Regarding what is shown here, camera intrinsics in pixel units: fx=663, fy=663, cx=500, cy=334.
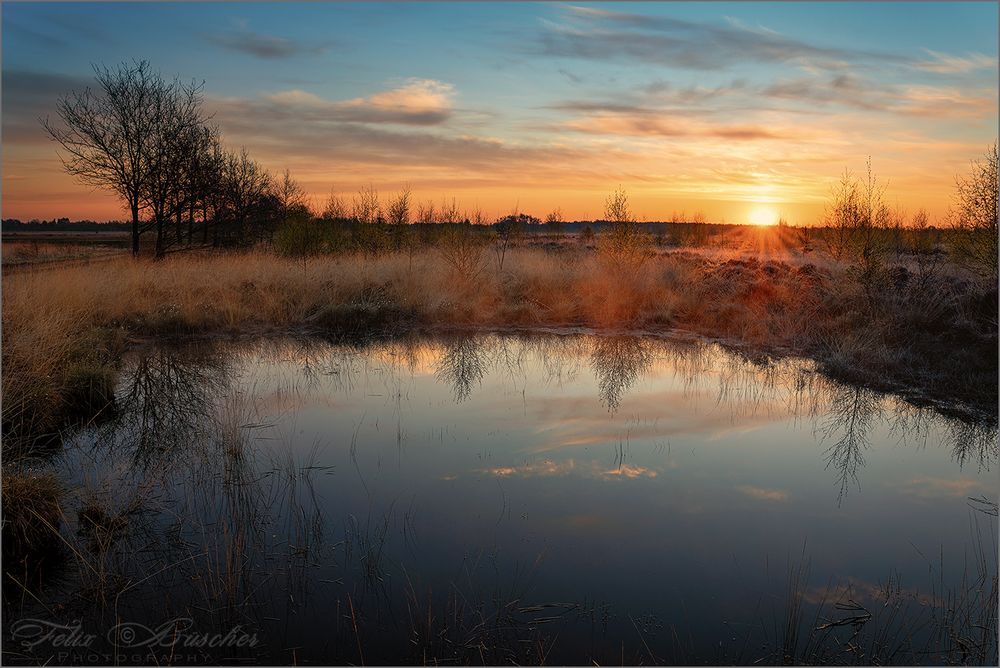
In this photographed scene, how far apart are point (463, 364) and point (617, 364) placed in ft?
8.65

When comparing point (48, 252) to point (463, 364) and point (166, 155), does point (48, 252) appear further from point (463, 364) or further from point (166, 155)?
point (463, 364)

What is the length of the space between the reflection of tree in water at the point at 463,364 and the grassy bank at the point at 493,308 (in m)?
2.07

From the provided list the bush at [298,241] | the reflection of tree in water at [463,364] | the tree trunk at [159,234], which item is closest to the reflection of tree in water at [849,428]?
the reflection of tree in water at [463,364]

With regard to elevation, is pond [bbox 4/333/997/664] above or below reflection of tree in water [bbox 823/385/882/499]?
below

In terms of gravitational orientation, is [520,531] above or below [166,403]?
below

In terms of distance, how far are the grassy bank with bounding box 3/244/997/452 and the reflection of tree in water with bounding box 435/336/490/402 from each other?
6.79 feet

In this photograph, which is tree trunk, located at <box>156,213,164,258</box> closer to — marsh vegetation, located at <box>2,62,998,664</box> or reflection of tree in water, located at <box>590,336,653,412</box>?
marsh vegetation, located at <box>2,62,998,664</box>

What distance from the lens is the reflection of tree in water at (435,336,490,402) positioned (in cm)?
984

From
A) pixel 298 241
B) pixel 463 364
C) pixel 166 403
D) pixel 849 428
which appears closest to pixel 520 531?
pixel 849 428

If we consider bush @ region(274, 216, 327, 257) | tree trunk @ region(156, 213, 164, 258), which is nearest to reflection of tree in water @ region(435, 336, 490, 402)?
bush @ region(274, 216, 327, 257)

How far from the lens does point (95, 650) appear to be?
3697 millimetres

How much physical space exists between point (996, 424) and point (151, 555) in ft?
30.4

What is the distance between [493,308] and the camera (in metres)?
16.0

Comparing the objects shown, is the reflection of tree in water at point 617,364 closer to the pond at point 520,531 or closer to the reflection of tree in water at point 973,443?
the pond at point 520,531
